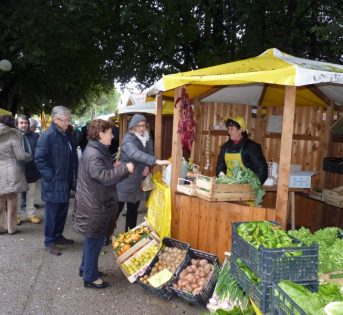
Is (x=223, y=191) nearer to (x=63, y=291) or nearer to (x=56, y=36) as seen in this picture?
(x=63, y=291)

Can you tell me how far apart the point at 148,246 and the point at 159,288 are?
0.76 meters

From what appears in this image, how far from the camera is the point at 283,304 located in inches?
85.3

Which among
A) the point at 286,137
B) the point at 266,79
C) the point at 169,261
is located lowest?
the point at 169,261

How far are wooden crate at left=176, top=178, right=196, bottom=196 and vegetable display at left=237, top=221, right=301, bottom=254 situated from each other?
1412mm

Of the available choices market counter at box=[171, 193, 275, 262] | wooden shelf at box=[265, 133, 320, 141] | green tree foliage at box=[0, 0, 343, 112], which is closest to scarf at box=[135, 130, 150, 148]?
market counter at box=[171, 193, 275, 262]

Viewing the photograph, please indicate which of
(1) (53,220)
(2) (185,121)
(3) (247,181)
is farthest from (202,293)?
(1) (53,220)

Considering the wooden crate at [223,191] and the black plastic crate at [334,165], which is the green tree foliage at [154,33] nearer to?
the black plastic crate at [334,165]

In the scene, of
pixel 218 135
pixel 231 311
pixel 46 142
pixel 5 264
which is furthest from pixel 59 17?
pixel 231 311

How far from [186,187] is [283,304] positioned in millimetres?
2597

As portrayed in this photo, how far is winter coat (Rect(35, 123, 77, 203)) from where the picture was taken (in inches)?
194

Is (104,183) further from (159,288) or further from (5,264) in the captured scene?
(5,264)

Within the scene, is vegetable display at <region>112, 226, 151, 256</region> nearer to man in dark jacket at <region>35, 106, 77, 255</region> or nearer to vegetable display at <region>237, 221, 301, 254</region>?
man in dark jacket at <region>35, 106, 77, 255</region>

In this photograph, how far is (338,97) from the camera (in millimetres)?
6164

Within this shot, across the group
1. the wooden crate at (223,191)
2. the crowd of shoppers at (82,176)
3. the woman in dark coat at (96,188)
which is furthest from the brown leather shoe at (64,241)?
the wooden crate at (223,191)
